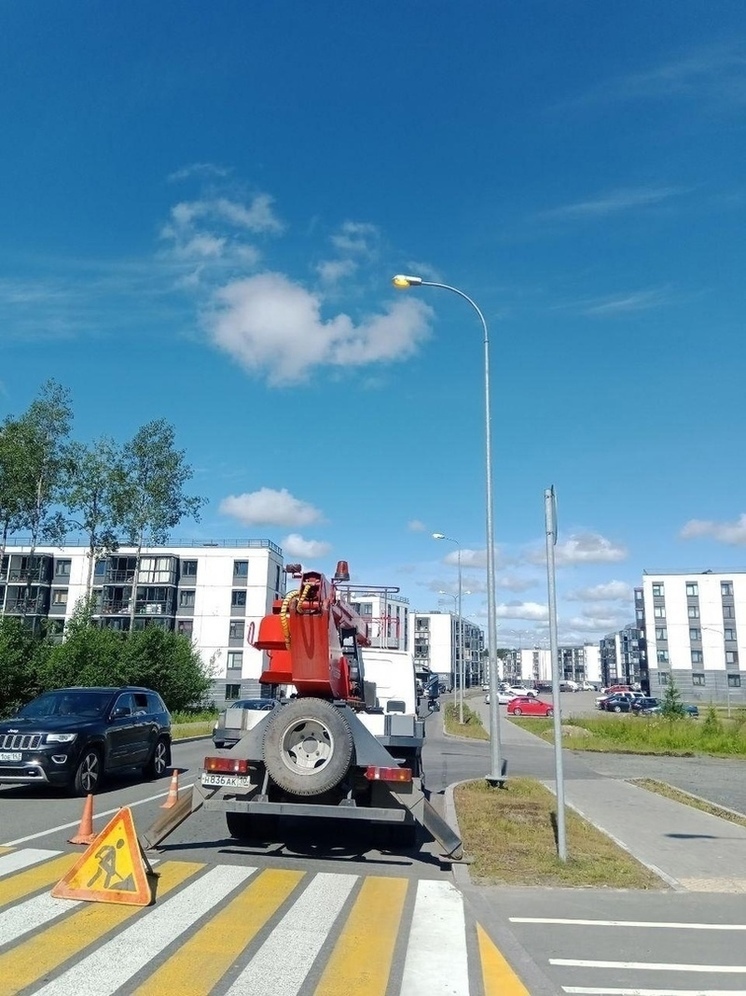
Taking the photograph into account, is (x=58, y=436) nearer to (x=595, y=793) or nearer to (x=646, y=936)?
(x=595, y=793)

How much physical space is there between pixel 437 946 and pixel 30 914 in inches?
120

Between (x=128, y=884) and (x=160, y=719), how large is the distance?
932cm

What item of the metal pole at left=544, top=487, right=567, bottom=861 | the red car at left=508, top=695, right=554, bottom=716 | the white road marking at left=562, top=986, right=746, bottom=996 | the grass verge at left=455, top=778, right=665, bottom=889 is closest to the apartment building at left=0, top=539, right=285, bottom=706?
the red car at left=508, top=695, right=554, bottom=716

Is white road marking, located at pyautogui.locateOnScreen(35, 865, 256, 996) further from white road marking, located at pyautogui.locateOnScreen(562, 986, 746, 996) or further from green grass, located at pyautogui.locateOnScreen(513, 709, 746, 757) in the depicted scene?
green grass, located at pyautogui.locateOnScreen(513, 709, 746, 757)

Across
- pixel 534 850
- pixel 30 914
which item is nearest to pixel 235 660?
pixel 534 850

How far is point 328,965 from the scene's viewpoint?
16.5 ft

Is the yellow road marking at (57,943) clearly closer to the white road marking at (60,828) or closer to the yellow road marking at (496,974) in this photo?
the yellow road marking at (496,974)

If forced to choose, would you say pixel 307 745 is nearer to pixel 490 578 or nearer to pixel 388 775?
pixel 388 775

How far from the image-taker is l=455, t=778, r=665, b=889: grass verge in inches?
297

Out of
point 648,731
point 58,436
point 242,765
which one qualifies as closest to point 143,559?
point 58,436

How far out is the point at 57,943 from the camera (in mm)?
5176

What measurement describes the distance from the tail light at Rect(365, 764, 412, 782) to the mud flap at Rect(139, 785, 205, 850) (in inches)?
71.5

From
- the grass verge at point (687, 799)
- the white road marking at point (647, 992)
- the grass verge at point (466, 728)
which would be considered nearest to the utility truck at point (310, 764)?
the white road marking at point (647, 992)

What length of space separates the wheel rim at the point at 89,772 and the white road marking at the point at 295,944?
6.06 m
